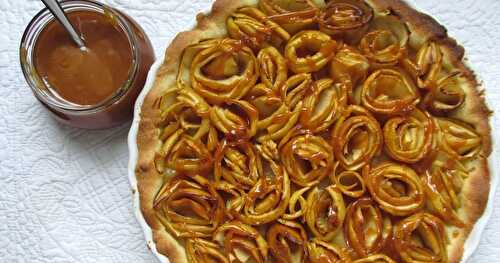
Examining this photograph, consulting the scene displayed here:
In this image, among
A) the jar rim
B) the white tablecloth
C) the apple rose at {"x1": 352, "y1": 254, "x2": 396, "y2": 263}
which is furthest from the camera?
the white tablecloth

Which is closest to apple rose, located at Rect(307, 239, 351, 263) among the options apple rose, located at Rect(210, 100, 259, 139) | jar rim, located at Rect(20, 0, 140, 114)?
apple rose, located at Rect(210, 100, 259, 139)

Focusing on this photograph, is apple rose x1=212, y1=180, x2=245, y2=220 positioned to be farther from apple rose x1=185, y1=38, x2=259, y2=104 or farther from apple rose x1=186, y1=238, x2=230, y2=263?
apple rose x1=185, y1=38, x2=259, y2=104

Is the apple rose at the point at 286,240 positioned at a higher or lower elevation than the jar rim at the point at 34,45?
lower

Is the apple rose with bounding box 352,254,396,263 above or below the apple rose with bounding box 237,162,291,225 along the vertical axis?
below

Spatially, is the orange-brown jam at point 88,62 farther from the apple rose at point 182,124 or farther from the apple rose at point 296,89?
the apple rose at point 296,89

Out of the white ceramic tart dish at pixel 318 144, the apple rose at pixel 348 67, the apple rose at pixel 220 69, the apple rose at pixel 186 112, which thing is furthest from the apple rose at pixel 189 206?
the apple rose at pixel 348 67

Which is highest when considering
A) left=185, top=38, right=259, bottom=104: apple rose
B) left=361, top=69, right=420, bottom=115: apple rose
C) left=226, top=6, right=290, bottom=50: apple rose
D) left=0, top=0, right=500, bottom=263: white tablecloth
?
left=226, top=6, right=290, bottom=50: apple rose

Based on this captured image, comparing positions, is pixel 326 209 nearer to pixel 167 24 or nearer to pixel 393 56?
pixel 393 56

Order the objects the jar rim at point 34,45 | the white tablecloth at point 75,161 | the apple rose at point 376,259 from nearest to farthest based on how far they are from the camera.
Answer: the apple rose at point 376,259 < the jar rim at point 34,45 < the white tablecloth at point 75,161

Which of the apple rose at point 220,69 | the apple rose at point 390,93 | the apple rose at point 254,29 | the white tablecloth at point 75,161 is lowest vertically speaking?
the white tablecloth at point 75,161
